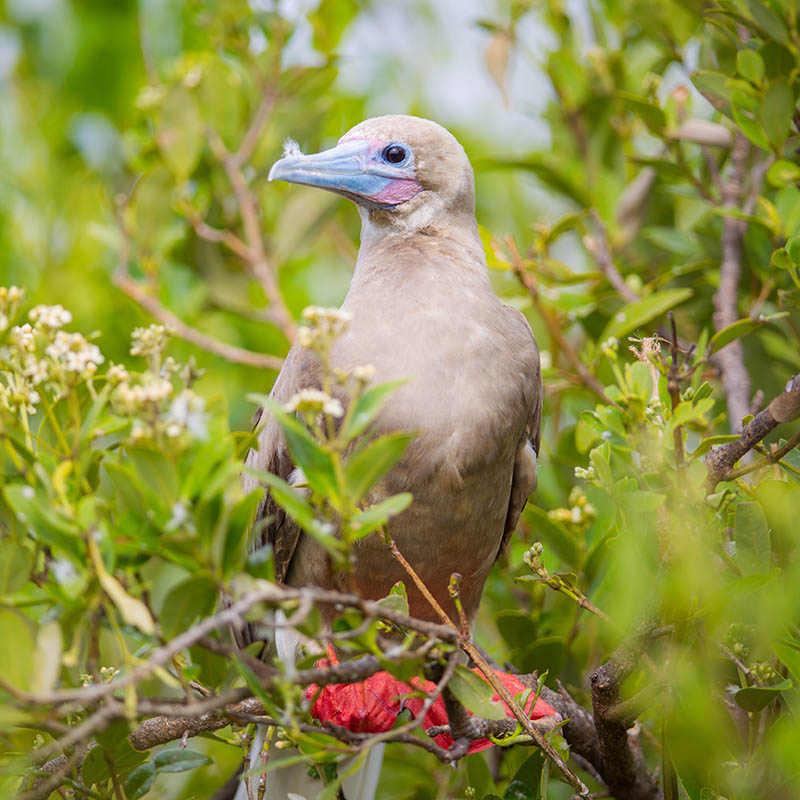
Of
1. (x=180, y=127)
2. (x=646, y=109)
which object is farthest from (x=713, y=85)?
(x=180, y=127)

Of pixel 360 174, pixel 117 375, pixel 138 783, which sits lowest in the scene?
pixel 138 783

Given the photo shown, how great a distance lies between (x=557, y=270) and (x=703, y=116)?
1.42 metres

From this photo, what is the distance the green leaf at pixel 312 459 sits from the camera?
1.54 m

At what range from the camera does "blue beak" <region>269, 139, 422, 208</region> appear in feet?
10.4

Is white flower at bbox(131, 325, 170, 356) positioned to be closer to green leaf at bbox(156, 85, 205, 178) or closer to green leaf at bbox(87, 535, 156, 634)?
green leaf at bbox(87, 535, 156, 634)

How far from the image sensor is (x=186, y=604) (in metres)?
1.59

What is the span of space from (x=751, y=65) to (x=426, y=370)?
1171 millimetres

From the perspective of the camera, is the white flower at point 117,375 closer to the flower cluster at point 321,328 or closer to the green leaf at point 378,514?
the flower cluster at point 321,328

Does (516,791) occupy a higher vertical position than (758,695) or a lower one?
lower

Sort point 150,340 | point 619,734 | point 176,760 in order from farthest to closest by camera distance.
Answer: point 619,734 < point 176,760 < point 150,340

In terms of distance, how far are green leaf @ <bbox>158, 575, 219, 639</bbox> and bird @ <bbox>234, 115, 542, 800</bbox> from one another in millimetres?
1150

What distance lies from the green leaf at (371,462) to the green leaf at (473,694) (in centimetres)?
46

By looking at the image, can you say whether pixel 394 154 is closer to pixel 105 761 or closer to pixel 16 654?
pixel 105 761

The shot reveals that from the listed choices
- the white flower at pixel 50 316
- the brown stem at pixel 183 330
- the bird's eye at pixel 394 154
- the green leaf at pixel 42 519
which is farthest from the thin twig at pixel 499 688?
the brown stem at pixel 183 330
